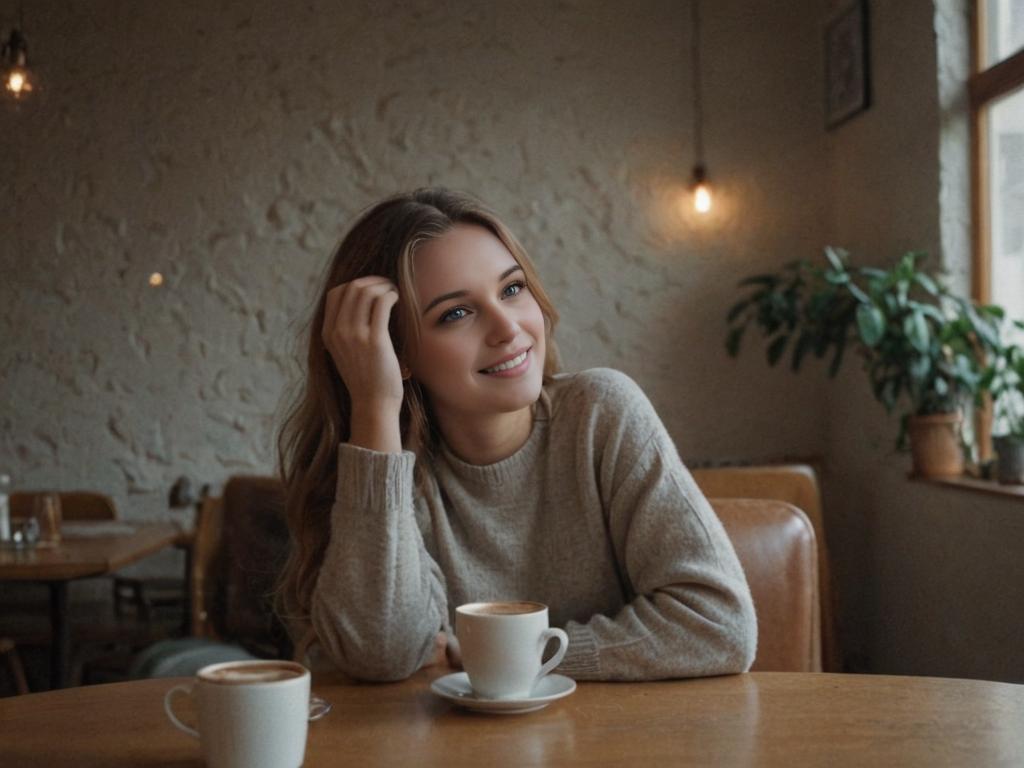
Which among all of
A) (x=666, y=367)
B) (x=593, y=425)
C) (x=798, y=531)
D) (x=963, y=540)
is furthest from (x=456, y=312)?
(x=666, y=367)

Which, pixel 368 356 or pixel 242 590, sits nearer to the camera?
pixel 368 356

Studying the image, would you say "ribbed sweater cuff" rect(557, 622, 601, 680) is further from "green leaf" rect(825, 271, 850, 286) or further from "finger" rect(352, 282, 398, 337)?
"green leaf" rect(825, 271, 850, 286)

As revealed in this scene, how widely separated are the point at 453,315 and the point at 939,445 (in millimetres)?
2336

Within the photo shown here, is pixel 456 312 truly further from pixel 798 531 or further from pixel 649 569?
pixel 798 531

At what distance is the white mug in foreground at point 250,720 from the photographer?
2.76ft

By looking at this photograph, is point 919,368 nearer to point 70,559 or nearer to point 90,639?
point 70,559

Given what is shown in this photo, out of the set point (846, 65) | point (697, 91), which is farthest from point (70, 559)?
point (846, 65)

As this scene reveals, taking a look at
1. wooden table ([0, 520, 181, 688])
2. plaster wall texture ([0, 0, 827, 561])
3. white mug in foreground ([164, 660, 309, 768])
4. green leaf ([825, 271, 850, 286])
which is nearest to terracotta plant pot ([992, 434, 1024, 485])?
green leaf ([825, 271, 850, 286])

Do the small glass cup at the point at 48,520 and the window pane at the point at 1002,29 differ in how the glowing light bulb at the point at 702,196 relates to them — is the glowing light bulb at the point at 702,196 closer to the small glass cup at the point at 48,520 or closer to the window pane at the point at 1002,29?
the window pane at the point at 1002,29

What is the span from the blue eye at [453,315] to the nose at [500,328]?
44 millimetres

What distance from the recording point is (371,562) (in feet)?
4.32

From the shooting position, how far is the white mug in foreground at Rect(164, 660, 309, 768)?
84 cm

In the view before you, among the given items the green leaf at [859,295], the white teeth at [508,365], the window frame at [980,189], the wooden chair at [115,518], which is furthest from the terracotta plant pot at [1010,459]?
the wooden chair at [115,518]

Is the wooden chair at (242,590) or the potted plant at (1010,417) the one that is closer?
the wooden chair at (242,590)
